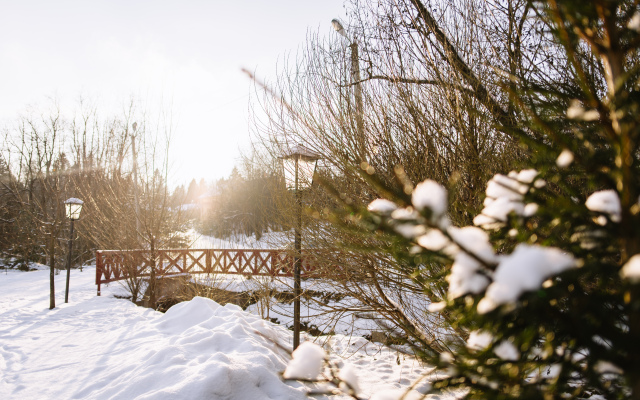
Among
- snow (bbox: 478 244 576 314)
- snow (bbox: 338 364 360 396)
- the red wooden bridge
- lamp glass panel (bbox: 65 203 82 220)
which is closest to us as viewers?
snow (bbox: 478 244 576 314)

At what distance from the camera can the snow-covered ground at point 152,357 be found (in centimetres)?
322

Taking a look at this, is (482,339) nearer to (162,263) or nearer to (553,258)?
(553,258)

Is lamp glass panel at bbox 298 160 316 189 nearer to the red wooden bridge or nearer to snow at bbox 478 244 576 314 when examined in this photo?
the red wooden bridge

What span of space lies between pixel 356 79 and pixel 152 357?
388 centimetres

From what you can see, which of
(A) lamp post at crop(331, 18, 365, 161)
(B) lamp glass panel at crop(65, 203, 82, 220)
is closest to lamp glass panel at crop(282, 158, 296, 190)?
(A) lamp post at crop(331, 18, 365, 161)

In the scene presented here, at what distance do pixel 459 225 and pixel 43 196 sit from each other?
73.6ft

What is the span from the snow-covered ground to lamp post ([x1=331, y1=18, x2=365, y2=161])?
6.86ft

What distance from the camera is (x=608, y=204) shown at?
66 centimetres

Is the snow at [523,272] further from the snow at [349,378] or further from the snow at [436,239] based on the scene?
the snow at [349,378]

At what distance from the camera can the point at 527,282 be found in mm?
469

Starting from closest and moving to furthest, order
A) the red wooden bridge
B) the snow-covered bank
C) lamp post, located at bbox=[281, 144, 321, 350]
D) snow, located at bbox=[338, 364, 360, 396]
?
1. snow, located at bbox=[338, 364, 360, 396]
2. the snow-covered bank
3. lamp post, located at bbox=[281, 144, 321, 350]
4. the red wooden bridge

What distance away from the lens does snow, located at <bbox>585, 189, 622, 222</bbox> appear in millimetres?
648

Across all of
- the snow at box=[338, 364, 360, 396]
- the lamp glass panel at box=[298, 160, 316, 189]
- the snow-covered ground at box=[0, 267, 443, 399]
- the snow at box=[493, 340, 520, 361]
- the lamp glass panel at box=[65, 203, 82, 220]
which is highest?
the lamp glass panel at box=[298, 160, 316, 189]

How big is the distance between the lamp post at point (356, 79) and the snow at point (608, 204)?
9.00ft
